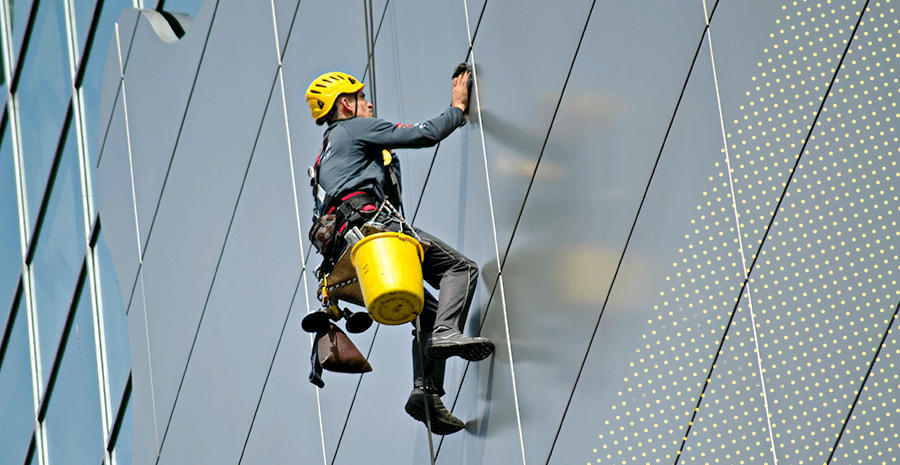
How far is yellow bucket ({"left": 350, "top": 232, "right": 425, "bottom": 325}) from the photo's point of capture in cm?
558

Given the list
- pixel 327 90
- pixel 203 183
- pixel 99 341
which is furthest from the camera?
pixel 99 341

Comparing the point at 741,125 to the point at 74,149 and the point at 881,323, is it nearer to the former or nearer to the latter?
the point at 881,323

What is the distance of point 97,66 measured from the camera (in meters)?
12.6

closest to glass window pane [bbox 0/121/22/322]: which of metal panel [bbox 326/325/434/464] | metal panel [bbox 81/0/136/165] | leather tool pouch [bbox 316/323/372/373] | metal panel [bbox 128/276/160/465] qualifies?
metal panel [bbox 81/0/136/165]

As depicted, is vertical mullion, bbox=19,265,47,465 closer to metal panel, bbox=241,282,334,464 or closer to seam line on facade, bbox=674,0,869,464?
metal panel, bbox=241,282,334,464

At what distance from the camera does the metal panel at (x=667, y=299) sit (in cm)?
509

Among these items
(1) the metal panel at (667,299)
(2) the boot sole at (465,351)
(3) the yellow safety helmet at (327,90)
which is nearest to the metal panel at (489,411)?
(2) the boot sole at (465,351)

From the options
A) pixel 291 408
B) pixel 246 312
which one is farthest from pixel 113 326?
pixel 291 408

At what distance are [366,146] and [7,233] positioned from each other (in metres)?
9.95

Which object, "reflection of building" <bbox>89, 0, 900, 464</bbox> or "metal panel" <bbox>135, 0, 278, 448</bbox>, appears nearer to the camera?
"reflection of building" <bbox>89, 0, 900, 464</bbox>

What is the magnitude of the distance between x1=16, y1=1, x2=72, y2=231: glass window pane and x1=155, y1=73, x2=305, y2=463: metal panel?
4.53 meters

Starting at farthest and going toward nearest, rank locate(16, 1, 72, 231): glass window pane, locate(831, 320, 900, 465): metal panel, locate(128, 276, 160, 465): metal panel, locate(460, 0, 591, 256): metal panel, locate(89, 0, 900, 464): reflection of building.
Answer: locate(16, 1, 72, 231): glass window pane → locate(128, 276, 160, 465): metal panel → locate(460, 0, 591, 256): metal panel → locate(89, 0, 900, 464): reflection of building → locate(831, 320, 900, 465): metal panel

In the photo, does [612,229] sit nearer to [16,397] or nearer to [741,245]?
[741,245]

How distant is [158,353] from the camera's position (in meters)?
10.5
